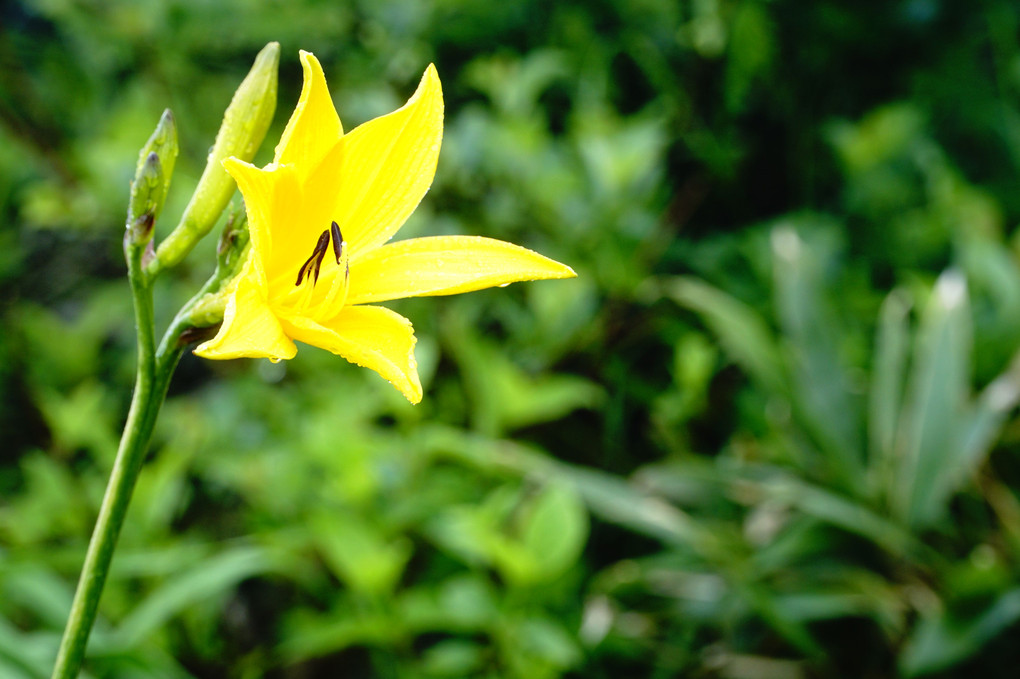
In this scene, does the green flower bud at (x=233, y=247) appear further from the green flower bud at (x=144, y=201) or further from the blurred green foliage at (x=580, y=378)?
the blurred green foliage at (x=580, y=378)

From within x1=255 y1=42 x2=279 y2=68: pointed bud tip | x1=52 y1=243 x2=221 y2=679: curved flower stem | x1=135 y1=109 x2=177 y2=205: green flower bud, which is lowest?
x1=52 y1=243 x2=221 y2=679: curved flower stem

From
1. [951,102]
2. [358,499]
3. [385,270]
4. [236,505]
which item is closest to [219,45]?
[236,505]

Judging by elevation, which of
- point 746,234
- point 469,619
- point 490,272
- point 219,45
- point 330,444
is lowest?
point 469,619

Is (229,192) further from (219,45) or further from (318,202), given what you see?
(219,45)

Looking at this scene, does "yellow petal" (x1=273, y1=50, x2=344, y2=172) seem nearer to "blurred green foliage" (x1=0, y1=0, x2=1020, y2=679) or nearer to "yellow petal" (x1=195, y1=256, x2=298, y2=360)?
"yellow petal" (x1=195, y1=256, x2=298, y2=360)

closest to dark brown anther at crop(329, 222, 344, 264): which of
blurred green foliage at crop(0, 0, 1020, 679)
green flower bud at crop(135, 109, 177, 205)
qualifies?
green flower bud at crop(135, 109, 177, 205)

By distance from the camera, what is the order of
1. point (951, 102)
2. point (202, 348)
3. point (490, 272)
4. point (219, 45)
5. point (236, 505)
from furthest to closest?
point (951, 102) → point (219, 45) → point (236, 505) → point (490, 272) → point (202, 348)

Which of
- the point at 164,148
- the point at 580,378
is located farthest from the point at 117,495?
the point at 580,378
